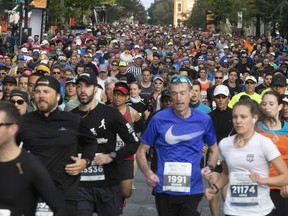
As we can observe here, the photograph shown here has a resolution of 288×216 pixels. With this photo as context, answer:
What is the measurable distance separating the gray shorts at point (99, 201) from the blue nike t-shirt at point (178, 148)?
810mm

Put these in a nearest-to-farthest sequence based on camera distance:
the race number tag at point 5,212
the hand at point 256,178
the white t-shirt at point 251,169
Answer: the race number tag at point 5,212, the hand at point 256,178, the white t-shirt at point 251,169

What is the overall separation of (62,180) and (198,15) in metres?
107

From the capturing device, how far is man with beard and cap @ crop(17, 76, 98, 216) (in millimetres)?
7250

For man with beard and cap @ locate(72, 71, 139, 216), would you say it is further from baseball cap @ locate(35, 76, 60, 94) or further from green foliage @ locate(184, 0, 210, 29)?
green foliage @ locate(184, 0, 210, 29)

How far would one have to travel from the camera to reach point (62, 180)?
7340 millimetres

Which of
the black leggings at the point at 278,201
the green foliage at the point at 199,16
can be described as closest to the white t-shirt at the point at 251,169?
the black leggings at the point at 278,201

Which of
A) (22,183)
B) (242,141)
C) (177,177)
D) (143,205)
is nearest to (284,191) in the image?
(242,141)

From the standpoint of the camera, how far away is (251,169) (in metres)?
7.32

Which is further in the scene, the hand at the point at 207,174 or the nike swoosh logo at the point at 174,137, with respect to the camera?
the nike swoosh logo at the point at 174,137

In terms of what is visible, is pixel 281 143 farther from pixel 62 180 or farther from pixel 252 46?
pixel 252 46

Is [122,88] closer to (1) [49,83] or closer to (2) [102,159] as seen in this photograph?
(2) [102,159]

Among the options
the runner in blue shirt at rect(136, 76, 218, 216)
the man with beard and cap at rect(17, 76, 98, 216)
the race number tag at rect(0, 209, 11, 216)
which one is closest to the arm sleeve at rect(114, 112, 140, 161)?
the runner in blue shirt at rect(136, 76, 218, 216)

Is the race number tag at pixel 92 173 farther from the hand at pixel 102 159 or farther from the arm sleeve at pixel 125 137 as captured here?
the arm sleeve at pixel 125 137

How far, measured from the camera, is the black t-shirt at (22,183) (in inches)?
217
